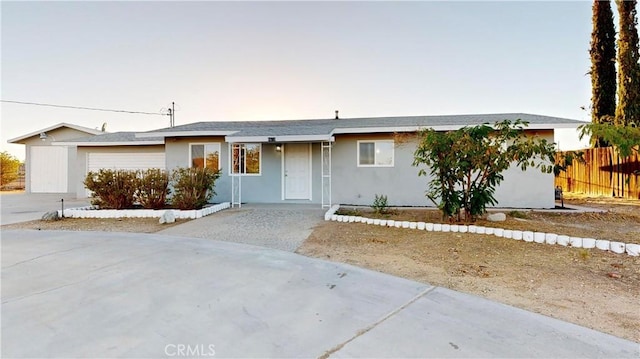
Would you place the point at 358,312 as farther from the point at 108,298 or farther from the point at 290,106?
the point at 290,106

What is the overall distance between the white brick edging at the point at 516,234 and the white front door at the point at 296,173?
3.46m

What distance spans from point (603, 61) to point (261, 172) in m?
18.5

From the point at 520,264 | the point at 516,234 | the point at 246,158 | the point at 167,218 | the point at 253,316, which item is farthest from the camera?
the point at 246,158

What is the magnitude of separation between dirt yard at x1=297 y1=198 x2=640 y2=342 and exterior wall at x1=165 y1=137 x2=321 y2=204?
13.4 feet

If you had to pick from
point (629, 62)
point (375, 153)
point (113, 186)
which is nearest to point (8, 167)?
point (113, 186)

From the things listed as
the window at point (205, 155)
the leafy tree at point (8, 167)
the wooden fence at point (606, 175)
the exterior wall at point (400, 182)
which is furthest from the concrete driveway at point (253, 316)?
the leafy tree at point (8, 167)

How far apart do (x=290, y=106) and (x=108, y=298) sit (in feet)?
47.8

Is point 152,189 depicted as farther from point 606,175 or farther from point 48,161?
point 606,175

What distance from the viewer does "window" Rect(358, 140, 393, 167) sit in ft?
37.4

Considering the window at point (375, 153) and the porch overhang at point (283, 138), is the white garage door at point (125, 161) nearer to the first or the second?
the porch overhang at point (283, 138)

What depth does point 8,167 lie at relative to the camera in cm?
2169

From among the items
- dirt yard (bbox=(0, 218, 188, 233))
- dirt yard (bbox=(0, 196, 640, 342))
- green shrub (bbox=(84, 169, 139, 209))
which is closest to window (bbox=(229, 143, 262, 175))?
green shrub (bbox=(84, 169, 139, 209))

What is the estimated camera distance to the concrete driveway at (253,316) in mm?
2586

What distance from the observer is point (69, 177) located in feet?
59.6
